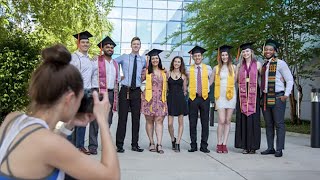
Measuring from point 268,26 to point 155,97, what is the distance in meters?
8.07

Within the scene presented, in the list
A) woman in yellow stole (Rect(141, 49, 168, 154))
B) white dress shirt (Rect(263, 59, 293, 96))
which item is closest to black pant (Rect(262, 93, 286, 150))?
white dress shirt (Rect(263, 59, 293, 96))

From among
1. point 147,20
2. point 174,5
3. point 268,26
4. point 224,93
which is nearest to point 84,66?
point 224,93

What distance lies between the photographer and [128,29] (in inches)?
1791

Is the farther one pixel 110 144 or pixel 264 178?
pixel 264 178

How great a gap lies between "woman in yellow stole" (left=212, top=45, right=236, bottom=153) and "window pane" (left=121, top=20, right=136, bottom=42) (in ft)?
122

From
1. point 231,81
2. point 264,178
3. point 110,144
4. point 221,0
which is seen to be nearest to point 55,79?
point 110,144

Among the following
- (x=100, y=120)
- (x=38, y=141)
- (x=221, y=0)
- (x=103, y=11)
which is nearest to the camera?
(x=38, y=141)

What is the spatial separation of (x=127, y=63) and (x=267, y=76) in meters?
2.57

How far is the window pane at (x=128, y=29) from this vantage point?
44.9 meters

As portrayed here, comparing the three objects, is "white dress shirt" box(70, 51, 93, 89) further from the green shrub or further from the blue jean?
the green shrub

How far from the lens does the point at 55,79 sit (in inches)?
76.9

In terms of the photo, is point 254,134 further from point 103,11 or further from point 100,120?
point 103,11

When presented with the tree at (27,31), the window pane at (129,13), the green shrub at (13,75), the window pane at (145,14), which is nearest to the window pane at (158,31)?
the window pane at (145,14)

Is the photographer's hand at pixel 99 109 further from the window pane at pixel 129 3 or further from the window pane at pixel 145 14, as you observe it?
the window pane at pixel 145 14
